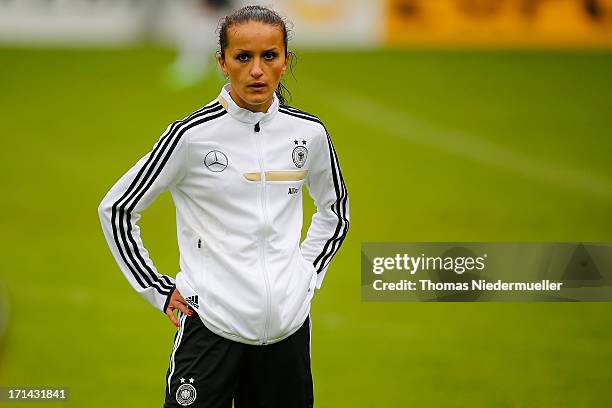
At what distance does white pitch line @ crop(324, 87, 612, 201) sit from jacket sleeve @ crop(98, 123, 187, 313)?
25.6 feet

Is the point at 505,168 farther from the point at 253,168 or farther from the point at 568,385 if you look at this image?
the point at 253,168

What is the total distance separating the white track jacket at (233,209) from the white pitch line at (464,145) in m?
7.73

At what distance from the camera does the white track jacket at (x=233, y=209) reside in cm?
395

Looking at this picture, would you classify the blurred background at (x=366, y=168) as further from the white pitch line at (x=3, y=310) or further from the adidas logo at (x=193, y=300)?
the adidas logo at (x=193, y=300)

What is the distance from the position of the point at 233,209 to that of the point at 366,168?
821 centimetres

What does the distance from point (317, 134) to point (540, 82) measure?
1204 centimetres

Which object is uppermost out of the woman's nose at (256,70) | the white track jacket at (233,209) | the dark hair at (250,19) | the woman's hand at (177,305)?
the dark hair at (250,19)

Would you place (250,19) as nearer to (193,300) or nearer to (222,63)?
(222,63)

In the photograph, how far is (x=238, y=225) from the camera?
13.0ft

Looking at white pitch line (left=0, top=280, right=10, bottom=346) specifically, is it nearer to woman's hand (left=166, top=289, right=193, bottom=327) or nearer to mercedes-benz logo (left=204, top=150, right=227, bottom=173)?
woman's hand (left=166, top=289, right=193, bottom=327)

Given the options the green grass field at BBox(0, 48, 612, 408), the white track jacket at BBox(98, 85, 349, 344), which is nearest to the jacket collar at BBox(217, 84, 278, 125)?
the white track jacket at BBox(98, 85, 349, 344)

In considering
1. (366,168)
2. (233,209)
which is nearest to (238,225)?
(233,209)

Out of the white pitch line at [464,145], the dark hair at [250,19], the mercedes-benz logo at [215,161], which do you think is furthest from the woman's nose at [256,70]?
the white pitch line at [464,145]

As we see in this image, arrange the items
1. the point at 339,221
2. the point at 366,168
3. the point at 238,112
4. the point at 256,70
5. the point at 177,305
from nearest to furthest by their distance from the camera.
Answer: the point at 256,70 → the point at 238,112 → the point at 177,305 → the point at 339,221 → the point at 366,168
